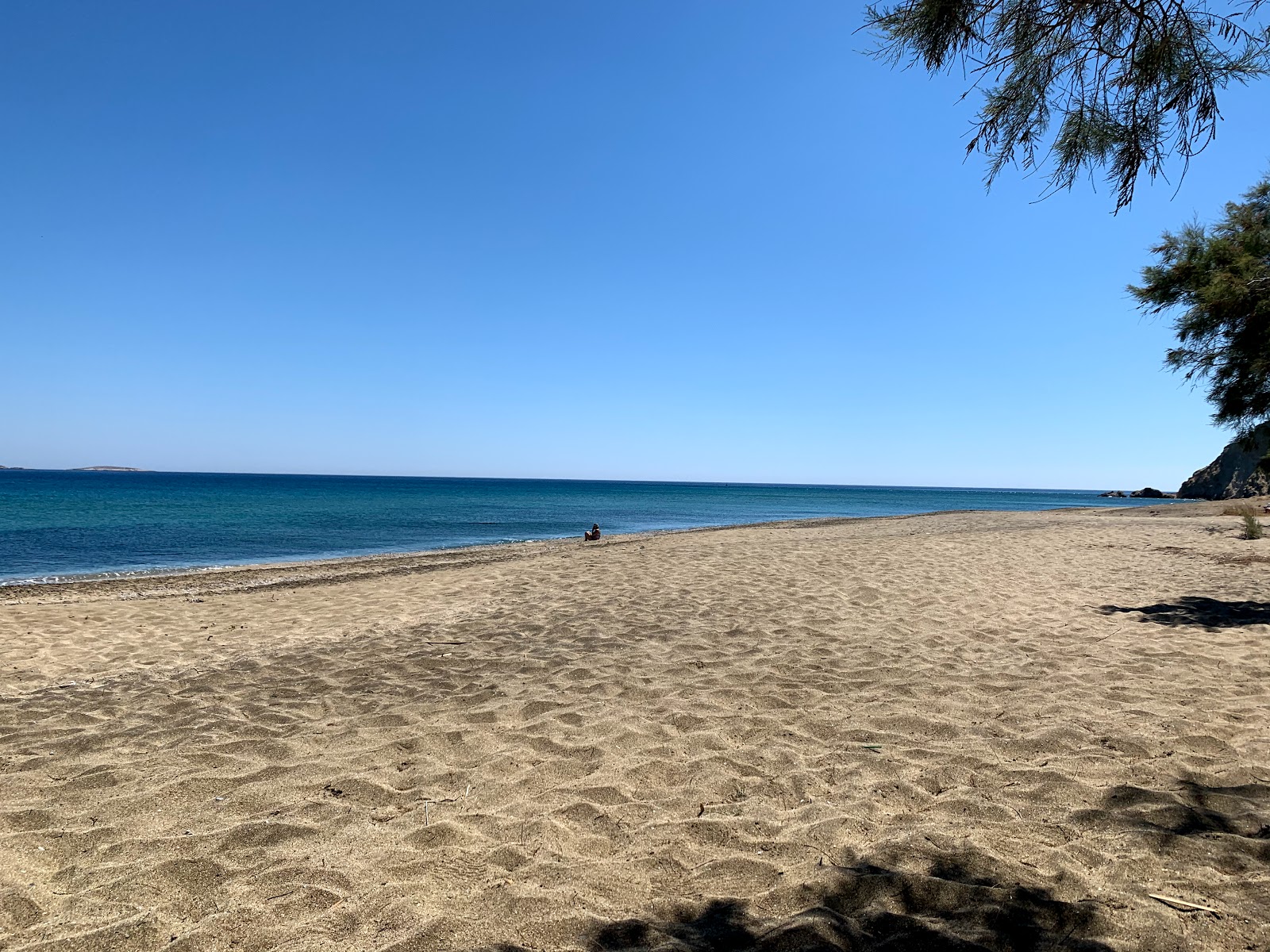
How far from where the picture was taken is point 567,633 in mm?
7867

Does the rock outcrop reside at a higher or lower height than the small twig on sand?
higher

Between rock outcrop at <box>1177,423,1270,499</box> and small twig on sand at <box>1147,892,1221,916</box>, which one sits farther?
rock outcrop at <box>1177,423,1270,499</box>

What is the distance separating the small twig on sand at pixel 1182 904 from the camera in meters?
2.61

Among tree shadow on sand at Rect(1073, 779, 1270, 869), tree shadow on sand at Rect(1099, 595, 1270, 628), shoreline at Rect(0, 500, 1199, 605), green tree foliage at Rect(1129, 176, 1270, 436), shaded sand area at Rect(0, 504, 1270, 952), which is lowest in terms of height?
shoreline at Rect(0, 500, 1199, 605)

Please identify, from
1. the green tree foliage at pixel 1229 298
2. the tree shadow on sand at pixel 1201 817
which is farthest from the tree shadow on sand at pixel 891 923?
the green tree foliage at pixel 1229 298

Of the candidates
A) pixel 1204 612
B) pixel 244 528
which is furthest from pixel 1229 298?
pixel 244 528

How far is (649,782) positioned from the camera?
3.91 metres

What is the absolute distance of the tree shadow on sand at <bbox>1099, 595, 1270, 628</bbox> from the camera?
7602mm

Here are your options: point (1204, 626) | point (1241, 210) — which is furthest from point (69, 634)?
point (1241, 210)

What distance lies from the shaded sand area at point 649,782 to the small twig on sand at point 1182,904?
0.02 m

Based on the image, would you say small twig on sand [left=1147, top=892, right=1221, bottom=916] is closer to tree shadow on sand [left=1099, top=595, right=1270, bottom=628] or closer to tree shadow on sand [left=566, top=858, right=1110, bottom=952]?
tree shadow on sand [left=566, top=858, right=1110, bottom=952]

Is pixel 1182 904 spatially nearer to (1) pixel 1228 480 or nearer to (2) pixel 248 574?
(2) pixel 248 574

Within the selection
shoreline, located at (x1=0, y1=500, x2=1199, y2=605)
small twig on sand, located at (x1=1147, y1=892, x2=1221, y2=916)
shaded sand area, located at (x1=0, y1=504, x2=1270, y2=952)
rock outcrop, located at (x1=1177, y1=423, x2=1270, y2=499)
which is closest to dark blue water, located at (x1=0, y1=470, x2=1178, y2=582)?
shoreline, located at (x1=0, y1=500, x2=1199, y2=605)

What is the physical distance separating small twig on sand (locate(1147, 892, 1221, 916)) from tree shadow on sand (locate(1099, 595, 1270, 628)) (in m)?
6.29
